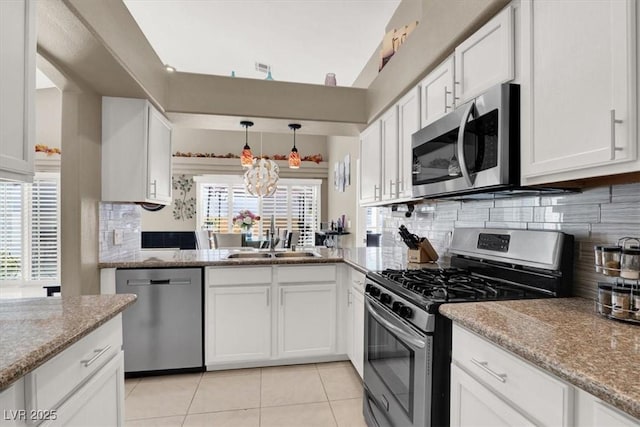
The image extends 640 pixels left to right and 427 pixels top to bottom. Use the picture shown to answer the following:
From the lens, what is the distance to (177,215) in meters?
7.29

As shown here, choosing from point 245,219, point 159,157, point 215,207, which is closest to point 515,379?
point 159,157

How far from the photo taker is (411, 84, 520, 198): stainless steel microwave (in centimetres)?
131

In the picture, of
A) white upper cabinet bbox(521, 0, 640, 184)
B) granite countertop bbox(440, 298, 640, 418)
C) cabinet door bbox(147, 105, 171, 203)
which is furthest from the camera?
cabinet door bbox(147, 105, 171, 203)

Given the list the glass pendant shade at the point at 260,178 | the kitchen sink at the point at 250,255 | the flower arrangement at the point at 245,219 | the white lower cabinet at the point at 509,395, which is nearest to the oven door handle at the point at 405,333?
the white lower cabinet at the point at 509,395

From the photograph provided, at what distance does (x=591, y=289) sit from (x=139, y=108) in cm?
286

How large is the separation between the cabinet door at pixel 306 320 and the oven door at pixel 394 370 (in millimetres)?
824

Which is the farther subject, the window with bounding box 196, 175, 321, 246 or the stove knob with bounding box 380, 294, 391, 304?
the window with bounding box 196, 175, 321, 246

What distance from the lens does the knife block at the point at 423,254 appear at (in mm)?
2379

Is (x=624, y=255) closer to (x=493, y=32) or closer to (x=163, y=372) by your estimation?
(x=493, y=32)

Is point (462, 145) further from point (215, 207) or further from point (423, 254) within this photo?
point (215, 207)

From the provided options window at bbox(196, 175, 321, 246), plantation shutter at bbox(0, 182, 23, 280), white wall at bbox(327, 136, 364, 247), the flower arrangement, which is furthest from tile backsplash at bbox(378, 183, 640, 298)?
plantation shutter at bbox(0, 182, 23, 280)

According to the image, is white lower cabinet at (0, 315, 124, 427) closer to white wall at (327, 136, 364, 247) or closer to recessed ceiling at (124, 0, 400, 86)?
recessed ceiling at (124, 0, 400, 86)

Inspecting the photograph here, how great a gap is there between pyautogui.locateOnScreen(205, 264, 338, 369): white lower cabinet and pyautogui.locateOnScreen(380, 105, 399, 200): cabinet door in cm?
80

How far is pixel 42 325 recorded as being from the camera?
42.4 inches
